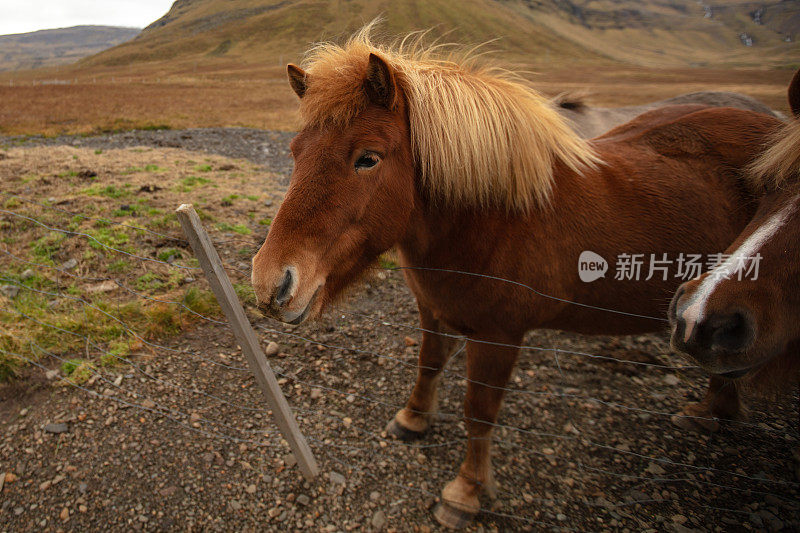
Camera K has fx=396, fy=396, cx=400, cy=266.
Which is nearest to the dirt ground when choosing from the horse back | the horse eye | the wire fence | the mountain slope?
the wire fence

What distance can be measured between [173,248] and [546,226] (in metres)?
4.86

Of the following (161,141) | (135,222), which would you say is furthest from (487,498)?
(161,141)

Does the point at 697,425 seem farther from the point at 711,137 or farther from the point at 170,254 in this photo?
the point at 170,254

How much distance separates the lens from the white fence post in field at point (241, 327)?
179cm

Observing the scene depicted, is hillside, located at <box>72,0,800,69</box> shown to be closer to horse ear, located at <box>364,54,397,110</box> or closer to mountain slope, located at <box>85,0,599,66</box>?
mountain slope, located at <box>85,0,599,66</box>

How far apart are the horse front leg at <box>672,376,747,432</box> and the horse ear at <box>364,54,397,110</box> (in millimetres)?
3549

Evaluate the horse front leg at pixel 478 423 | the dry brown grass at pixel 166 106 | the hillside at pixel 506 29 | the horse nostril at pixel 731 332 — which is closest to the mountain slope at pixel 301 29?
the hillside at pixel 506 29

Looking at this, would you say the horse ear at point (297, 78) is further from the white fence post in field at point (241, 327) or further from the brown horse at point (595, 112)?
the brown horse at point (595, 112)

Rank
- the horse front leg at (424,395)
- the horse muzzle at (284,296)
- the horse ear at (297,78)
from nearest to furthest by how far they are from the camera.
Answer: the horse muzzle at (284,296) → the horse ear at (297,78) → the horse front leg at (424,395)

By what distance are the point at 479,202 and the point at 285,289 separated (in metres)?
1.09

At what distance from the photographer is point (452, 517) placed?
2.59m

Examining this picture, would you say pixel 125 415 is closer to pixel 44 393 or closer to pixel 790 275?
pixel 44 393

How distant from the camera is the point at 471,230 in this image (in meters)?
2.14

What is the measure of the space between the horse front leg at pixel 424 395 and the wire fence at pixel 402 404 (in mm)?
97
